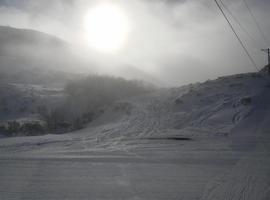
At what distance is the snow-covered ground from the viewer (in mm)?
7172

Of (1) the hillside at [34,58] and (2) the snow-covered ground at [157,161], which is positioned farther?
(1) the hillside at [34,58]

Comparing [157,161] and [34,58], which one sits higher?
[34,58]

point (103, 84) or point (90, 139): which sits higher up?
point (103, 84)

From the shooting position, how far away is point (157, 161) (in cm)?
1022

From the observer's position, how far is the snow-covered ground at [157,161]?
7.17 meters

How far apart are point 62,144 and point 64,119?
49.6ft

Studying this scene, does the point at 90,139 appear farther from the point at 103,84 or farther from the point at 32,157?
the point at 103,84

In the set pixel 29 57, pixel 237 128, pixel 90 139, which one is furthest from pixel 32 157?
pixel 29 57

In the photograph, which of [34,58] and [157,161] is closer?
[157,161]

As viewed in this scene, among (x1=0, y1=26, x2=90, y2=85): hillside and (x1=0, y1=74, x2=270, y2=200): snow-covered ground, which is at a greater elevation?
(x1=0, y1=26, x2=90, y2=85): hillside

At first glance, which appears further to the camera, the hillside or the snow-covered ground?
the hillside

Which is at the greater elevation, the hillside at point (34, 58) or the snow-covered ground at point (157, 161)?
the hillside at point (34, 58)

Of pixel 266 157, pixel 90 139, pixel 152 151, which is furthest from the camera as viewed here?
pixel 90 139

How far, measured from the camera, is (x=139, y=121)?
2181 cm
